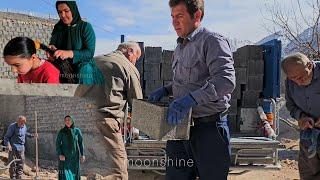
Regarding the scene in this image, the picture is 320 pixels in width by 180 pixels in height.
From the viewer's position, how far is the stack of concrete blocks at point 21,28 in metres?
3.09

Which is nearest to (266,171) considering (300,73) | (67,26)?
(300,73)

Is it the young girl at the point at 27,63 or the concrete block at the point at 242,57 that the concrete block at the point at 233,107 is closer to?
the concrete block at the point at 242,57

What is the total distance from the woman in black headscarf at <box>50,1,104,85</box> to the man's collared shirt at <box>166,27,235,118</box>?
0.78m

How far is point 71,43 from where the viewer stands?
10.4 feet

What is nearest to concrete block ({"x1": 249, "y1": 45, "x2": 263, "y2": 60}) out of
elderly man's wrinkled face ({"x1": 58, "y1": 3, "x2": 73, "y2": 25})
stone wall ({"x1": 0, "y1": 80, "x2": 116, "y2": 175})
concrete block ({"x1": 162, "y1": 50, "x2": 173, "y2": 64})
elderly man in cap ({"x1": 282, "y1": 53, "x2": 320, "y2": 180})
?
concrete block ({"x1": 162, "y1": 50, "x2": 173, "y2": 64})

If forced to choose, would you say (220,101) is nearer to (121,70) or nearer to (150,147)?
(121,70)

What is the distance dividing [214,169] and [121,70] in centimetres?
129

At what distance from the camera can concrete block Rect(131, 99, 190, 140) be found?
239 cm

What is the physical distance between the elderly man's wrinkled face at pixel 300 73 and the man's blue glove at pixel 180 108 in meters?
1.24

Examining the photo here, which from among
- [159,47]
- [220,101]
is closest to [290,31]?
[159,47]

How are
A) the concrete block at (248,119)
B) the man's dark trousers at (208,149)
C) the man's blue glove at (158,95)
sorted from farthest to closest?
the concrete block at (248,119) < the man's blue glove at (158,95) < the man's dark trousers at (208,149)

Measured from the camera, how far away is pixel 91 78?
3.22 m

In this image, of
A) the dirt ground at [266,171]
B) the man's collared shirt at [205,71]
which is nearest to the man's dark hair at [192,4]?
the man's collared shirt at [205,71]

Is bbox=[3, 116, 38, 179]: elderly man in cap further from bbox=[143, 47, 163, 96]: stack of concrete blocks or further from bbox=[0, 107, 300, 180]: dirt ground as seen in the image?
bbox=[143, 47, 163, 96]: stack of concrete blocks
